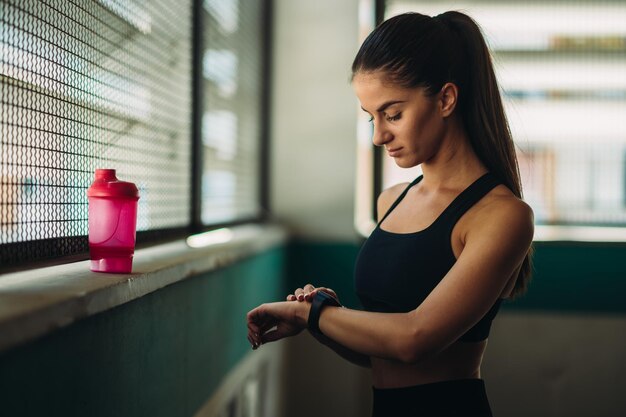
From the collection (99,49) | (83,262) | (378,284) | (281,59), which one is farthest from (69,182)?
(281,59)

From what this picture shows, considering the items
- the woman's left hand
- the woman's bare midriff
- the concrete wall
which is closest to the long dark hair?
the woman's bare midriff

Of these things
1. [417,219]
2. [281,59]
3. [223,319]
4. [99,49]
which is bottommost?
[223,319]

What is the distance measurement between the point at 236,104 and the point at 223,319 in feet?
3.88

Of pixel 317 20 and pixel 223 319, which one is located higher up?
pixel 317 20

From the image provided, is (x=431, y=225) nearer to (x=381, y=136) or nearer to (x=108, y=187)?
(x=381, y=136)

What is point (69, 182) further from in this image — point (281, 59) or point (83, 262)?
point (281, 59)

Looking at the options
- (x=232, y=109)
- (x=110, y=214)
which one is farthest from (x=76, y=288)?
(x=232, y=109)

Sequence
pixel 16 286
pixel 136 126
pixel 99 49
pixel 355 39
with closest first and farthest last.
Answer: pixel 16 286
pixel 99 49
pixel 136 126
pixel 355 39

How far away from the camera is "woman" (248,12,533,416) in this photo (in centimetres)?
119

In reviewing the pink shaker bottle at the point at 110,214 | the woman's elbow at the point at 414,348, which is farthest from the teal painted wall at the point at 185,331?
the woman's elbow at the point at 414,348

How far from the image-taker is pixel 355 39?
3441mm

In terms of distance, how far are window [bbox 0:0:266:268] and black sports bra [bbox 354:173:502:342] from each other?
1.73ft

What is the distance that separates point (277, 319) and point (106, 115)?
1.83 feet

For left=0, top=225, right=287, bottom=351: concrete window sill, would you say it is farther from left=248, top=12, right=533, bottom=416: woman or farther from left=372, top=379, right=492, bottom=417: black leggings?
left=372, top=379, right=492, bottom=417: black leggings
